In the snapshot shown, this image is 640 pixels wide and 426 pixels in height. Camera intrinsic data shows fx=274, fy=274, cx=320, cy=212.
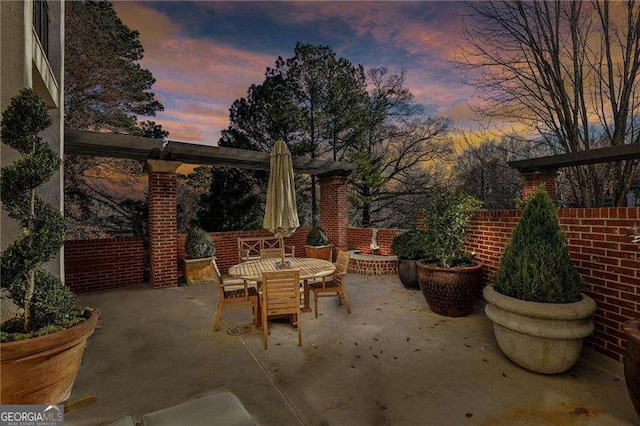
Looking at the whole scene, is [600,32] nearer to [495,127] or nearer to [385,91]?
[495,127]

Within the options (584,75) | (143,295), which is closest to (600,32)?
A: (584,75)

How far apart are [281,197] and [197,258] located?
336cm

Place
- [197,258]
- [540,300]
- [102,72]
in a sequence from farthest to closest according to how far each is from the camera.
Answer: [102,72] < [197,258] < [540,300]

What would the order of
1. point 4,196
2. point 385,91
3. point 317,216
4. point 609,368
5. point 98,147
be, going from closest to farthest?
point 4,196 → point 609,368 → point 98,147 → point 317,216 → point 385,91

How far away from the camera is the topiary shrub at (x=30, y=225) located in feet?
5.93

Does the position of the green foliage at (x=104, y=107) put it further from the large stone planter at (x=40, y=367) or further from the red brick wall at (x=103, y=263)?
the large stone planter at (x=40, y=367)

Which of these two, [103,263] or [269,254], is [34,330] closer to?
[269,254]

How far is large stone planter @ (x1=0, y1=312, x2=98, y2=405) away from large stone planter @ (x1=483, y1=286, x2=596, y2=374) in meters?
3.54

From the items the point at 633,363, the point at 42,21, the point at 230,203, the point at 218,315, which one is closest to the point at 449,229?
the point at 633,363

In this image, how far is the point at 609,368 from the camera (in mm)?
2578

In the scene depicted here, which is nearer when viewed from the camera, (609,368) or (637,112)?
(609,368)

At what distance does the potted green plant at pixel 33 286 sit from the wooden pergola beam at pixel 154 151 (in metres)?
3.44

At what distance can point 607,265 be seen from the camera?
8.78 feet

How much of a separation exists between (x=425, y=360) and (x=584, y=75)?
16.4 ft
